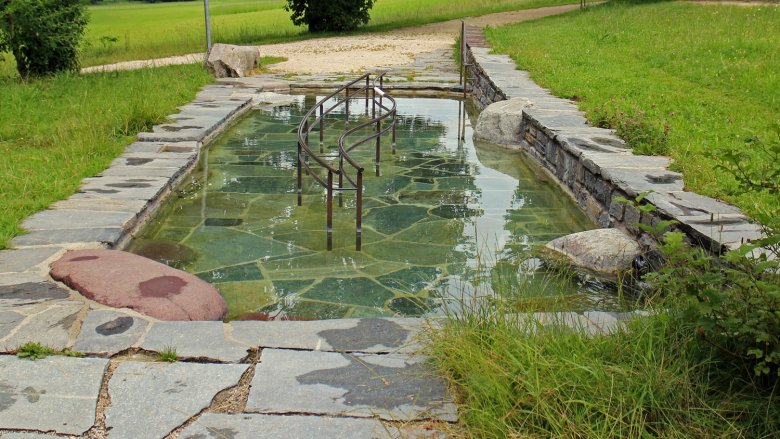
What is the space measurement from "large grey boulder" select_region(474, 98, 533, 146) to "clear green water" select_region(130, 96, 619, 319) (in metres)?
0.20

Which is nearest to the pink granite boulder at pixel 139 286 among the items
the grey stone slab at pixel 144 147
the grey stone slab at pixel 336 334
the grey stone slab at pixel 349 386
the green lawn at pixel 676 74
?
the grey stone slab at pixel 336 334

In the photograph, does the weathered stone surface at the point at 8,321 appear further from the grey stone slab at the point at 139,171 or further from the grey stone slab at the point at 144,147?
the grey stone slab at the point at 144,147

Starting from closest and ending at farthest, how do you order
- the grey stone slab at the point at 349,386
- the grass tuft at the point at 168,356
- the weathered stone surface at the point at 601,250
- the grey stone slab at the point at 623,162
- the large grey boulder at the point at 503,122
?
the grey stone slab at the point at 349,386 → the grass tuft at the point at 168,356 → the weathered stone surface at the point at 601,250 → the grey stone slab at the point at 623,162 → the large grey boulder at the point at 503,122

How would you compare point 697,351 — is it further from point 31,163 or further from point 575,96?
point 575,96

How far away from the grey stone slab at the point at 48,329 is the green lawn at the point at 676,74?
110 inches

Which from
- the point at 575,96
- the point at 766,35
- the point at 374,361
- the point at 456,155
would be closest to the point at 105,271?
the point at 374,361

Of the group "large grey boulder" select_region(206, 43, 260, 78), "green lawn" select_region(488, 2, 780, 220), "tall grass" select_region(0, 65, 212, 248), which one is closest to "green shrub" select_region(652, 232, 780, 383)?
"green lawn" select_region(488, 2, 780, 220)

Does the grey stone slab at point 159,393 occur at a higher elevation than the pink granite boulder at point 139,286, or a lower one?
lower

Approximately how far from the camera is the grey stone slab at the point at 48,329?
3.34 meters

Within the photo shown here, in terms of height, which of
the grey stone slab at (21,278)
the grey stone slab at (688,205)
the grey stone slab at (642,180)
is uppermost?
the grey stone slab at (642,180)

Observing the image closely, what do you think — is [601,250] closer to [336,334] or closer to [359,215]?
[359,215]

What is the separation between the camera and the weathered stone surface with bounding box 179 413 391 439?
2709mm

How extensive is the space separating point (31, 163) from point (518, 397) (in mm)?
5273

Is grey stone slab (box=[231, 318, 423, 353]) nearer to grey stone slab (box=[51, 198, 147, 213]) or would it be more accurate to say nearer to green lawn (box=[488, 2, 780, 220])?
green lawn (box=[488, 2, 780, 220])
